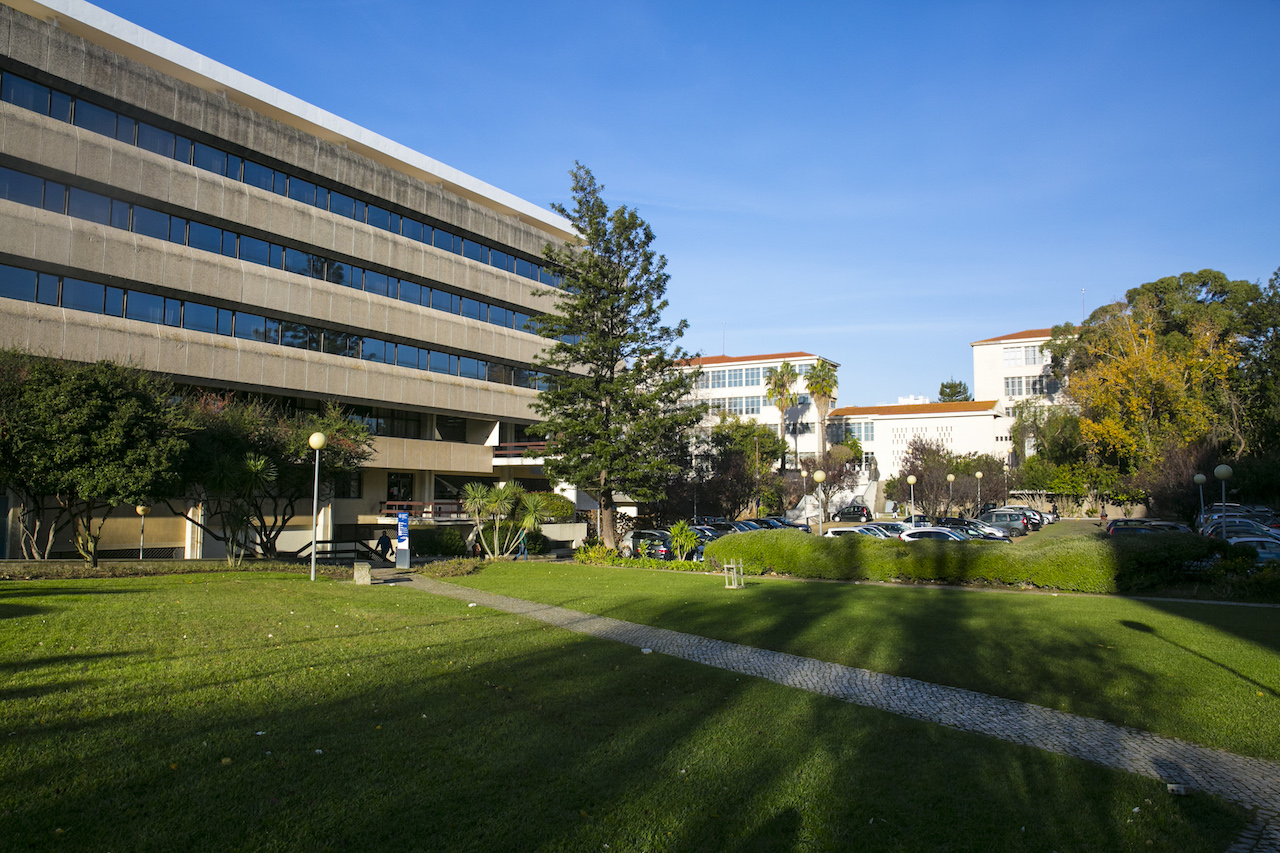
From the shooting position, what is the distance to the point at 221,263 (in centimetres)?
3158

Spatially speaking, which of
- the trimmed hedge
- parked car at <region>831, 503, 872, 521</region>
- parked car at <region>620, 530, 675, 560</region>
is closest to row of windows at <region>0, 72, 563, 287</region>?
parked car at <region>620, 530, 675, 560</region>

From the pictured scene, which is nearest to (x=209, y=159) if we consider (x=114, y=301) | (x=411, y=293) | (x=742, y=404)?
(x=114, y=301)

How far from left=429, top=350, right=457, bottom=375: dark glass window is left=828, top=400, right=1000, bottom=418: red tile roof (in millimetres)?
54803

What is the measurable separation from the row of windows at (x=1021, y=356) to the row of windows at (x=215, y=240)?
62988 mm

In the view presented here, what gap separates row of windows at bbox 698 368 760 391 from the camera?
85.4 m

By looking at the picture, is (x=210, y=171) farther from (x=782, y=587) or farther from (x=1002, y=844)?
(x=1002, y=844)

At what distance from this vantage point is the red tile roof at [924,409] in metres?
80.1

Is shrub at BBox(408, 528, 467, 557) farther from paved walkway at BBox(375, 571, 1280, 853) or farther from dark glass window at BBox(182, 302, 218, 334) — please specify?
paved walkway at BBox(375, 571, 1280, 853)

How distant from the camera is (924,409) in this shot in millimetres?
83750

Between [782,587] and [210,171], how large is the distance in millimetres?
28225

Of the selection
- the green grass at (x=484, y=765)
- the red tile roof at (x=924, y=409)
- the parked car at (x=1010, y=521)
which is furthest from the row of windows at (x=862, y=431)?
the green grass at (x=484, y=765)

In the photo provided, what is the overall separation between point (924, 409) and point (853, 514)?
1016 inches

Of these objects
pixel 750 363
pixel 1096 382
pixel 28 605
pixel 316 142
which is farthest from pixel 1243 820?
pixel 750 363

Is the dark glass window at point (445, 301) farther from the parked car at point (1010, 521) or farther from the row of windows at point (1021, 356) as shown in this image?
the row of windows at point (1021, 356)
